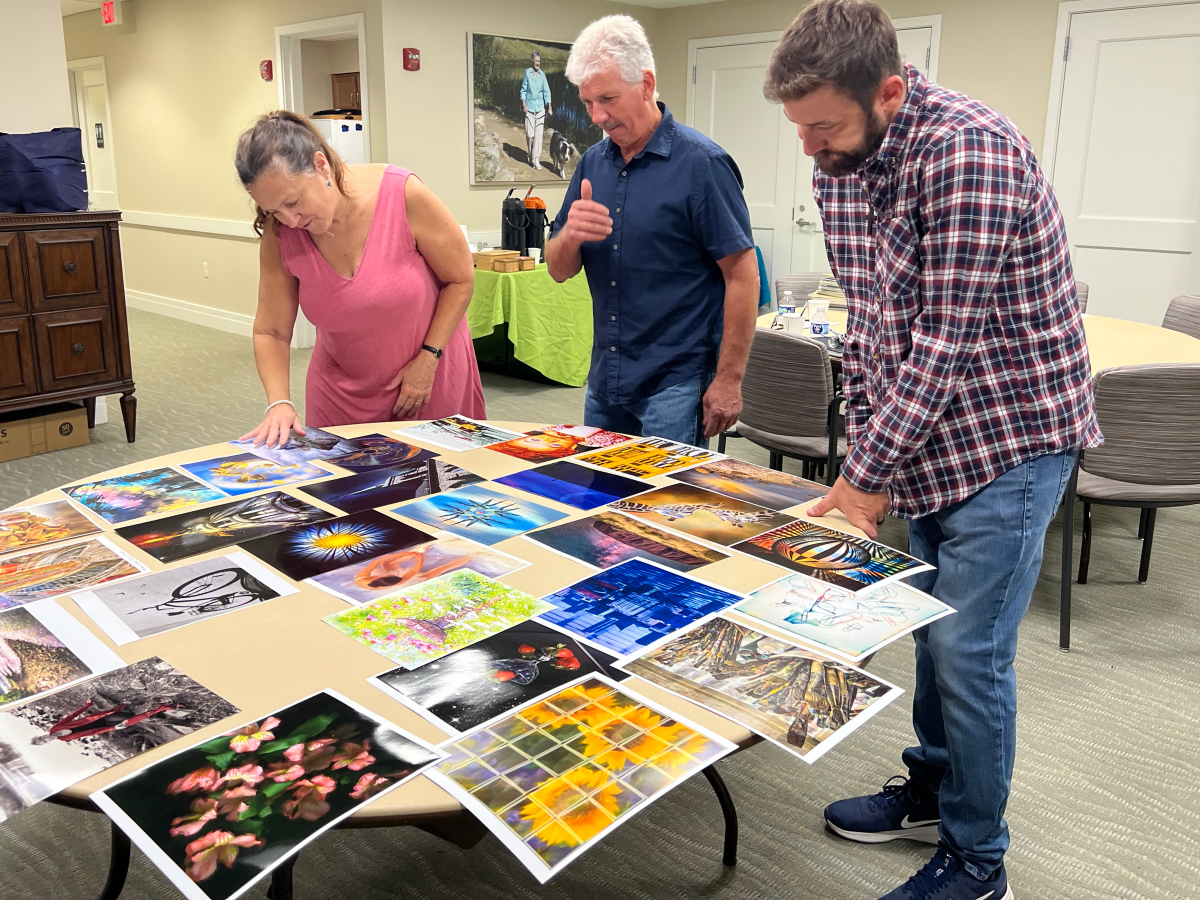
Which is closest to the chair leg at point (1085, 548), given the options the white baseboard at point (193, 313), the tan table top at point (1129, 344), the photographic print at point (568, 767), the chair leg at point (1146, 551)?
the chair leg at point (1146, 551)

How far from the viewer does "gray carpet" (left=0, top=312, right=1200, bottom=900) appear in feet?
5.94

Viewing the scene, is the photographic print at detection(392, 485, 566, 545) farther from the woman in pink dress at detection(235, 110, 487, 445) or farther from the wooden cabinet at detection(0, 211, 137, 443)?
the wooden cabinet at detection(0, 211, 137, 443)

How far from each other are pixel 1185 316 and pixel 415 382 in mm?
3560

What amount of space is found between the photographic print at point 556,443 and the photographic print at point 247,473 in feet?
1.24

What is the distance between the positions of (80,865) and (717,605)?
1447 mm

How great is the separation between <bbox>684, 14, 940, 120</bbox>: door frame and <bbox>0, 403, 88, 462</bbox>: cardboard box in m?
5.12

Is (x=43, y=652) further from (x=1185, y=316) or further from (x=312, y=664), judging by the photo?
(x=1185, y=316)

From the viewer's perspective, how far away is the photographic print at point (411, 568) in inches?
51.2

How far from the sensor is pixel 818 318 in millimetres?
3717

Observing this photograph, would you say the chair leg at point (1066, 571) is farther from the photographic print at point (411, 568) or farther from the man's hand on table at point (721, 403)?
the photographic print at point (411, 568)

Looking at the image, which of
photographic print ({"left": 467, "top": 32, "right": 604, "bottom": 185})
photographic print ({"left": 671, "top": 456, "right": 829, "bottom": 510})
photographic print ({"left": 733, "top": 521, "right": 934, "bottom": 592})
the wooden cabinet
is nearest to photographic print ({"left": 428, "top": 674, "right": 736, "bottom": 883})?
photographic print ({"left": 733, "top": 521, "right": 934, "bottom": 592})

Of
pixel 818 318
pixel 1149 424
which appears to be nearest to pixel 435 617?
pixel 1149 424

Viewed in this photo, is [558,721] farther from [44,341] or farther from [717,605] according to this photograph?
[44,341]

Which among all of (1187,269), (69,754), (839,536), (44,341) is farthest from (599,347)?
(1187,269)
